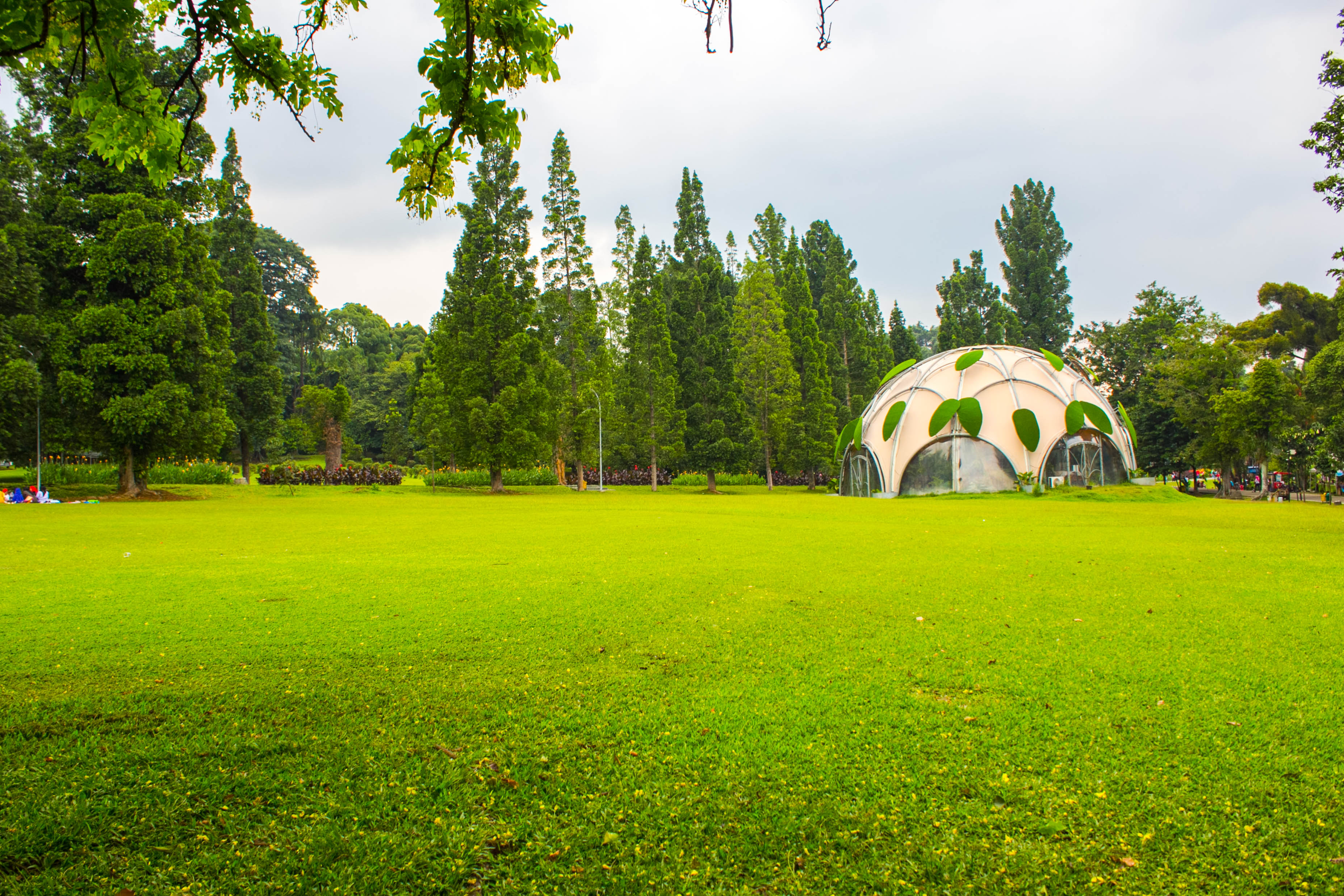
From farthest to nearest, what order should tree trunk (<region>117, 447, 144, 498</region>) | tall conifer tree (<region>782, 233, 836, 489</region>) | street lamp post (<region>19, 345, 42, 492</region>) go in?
tall conifer tree (<region>782, 233, 836, 489</region>), tree trunk (<region>117, 447, 144, 498</region>), street lamp post (<region>19, 345, 42, 492</region>)

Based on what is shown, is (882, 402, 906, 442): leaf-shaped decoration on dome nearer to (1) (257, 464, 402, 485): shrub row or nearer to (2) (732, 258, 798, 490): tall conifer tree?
(2) (732, 258, 798, 490): tall conifer tree

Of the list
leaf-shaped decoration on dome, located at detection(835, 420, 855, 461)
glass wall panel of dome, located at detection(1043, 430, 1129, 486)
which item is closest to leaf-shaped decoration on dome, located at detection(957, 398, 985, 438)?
glass wall panel of dome, located at detection(1043, 430, 1129, 486)

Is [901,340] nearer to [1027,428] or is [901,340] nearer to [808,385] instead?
[808,385]

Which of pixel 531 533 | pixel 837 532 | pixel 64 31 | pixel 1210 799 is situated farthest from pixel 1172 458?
pixel 64 31

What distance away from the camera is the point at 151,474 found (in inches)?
1217

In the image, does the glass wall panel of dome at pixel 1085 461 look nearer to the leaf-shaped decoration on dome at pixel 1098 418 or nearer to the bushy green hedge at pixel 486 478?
the leaf-shaped decoration on dome at pixel 1098 418

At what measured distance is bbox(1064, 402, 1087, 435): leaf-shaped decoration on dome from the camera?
86.8ft

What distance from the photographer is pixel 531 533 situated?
11.8 m

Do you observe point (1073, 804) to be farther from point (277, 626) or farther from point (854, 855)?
point (277, 626)

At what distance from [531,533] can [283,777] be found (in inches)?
373

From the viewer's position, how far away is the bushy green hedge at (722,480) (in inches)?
1800

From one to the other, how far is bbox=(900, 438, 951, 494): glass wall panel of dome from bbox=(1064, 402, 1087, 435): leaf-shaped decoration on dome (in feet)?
15.4

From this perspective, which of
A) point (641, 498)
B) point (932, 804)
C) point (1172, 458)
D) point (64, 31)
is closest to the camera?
point (932, 804)

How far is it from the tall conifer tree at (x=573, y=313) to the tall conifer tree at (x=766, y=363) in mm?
8509
